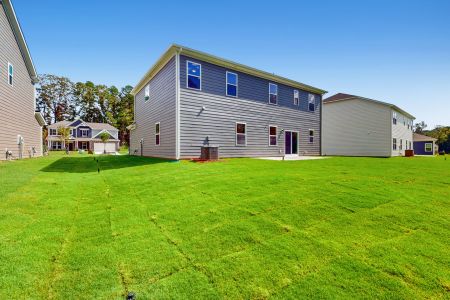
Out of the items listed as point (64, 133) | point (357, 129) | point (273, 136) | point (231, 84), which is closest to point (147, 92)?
point (231, 84)

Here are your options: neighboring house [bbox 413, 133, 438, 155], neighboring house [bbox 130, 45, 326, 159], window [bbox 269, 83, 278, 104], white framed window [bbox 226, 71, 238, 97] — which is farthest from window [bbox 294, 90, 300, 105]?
neighboring house [bbox 413, 133, 438, 155]

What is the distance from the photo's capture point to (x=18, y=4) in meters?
13.0

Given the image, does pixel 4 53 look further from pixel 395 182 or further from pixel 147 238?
pixel 395 182

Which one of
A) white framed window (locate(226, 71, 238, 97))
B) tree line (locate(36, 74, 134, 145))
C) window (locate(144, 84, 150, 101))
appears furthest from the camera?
tree line (locate(36, 74, 134, 145))

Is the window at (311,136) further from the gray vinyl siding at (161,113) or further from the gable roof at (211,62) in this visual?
the gray vinyl siding at (161,113)

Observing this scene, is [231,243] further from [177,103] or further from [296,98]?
[296,98]

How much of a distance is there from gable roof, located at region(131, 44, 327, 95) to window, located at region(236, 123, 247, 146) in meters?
3.44

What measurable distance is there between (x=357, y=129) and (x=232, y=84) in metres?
17.9

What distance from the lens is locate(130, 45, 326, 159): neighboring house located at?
464 inches

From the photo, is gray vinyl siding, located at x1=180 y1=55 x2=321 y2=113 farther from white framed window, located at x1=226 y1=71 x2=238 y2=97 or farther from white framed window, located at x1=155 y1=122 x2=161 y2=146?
white framed window, located at x1=155 y1=122 x2=161 y2=146

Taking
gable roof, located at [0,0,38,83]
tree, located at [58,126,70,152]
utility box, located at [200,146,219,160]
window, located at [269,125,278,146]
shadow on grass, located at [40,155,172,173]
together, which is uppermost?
gable roof, located at [0,0,38,83]

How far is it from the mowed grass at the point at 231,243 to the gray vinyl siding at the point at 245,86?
8484mm

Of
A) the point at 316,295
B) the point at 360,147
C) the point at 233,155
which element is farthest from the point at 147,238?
the point at 360,147

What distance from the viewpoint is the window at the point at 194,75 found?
11.9m
